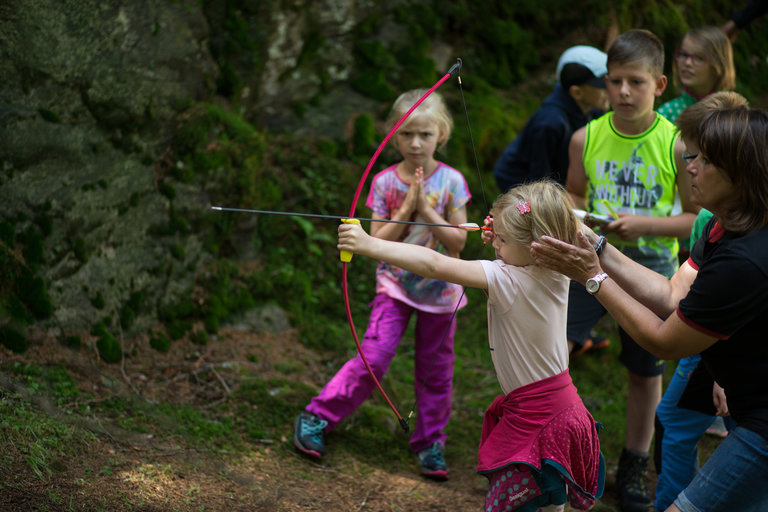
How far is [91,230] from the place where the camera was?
3.80 meters

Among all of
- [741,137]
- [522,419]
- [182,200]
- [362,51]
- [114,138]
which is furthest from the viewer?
[362,51]

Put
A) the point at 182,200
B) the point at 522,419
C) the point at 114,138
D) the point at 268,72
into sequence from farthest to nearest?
the point at 268,72 → the point at 182,200 → the point at 114,138 → the point at 522,419

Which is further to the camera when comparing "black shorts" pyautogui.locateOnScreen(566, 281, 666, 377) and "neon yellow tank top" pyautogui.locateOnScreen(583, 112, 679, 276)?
"black shorts" pyautogui.locateOnScreen(566, 281, 666, 377)

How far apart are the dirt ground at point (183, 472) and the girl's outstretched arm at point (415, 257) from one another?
1.24 m

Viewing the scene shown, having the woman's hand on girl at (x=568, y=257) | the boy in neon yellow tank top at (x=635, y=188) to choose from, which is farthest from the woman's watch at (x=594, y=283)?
the boy in neon yellow tank top at (x=635, y=188)

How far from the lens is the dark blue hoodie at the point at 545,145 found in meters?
3.94

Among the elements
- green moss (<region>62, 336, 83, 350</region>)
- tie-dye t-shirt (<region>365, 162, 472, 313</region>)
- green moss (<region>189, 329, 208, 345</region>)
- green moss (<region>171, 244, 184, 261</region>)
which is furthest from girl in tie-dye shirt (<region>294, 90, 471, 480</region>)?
green moss (<region>171, 244, 184, 261</region>)

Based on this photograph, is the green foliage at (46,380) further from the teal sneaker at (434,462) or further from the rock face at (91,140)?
the teal sneaker at (434,462)

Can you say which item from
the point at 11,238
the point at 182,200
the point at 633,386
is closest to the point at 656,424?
the point at 633,386

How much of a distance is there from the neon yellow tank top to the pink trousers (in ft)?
3.25

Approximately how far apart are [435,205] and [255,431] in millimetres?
1475

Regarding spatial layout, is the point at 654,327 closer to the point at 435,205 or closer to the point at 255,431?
the point at 435,205

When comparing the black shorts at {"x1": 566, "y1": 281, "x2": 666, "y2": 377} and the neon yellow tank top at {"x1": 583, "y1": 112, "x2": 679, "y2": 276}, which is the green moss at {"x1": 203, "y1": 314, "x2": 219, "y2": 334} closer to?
the black shorts at {"x1": 566, "y1": 281, "x2": 666, "y2": 377}

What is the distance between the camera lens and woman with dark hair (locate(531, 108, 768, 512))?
2008 mm
